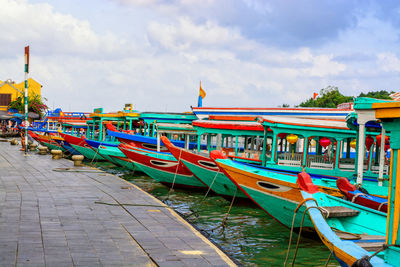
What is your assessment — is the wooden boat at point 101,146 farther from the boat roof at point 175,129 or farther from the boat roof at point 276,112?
the boat roof at point 276,112

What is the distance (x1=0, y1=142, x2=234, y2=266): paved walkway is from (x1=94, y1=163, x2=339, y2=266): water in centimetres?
105

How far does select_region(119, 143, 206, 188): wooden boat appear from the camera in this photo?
16703 millimetres

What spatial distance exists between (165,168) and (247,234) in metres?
7.36

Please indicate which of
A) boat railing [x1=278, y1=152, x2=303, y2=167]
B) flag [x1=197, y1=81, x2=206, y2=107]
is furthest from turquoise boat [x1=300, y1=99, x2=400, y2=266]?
flag [x1=197, y1=81, x2=206, y2=107]

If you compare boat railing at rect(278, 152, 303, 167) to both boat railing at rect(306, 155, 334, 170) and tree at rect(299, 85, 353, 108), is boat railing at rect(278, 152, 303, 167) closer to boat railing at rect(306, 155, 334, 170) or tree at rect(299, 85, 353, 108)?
boat railing at rect(306, 155, 334, 170)

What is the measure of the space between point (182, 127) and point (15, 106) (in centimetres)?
5034

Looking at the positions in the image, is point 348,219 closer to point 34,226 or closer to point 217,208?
point 34,226

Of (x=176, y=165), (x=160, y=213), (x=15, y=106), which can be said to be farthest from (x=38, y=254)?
(x=15, y=106)

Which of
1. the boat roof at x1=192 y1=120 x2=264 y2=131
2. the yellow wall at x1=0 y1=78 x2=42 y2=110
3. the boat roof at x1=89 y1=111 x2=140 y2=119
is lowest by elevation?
the boat roof at x1=192 y1=120 x2=264 y2=131

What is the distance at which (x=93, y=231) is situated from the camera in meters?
7.58

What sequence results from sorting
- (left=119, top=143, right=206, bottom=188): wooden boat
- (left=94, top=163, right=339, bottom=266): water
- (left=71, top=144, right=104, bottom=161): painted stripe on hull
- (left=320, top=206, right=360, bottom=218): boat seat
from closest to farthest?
(left=320, top=206, right=360, bottom=218): boat seat < (left=94, top=163, right=339, bottom=266): water < (left=119, top=143, right=206, bottom=188): wooden boat < (left=71, top=144, right=104, bottom=161): painted stripe on hull

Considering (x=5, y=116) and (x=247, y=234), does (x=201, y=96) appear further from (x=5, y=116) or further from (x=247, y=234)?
(x=5, y=116)

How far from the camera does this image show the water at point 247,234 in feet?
28.1

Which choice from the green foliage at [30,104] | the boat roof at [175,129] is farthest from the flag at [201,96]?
the green foliage at [30,104]
